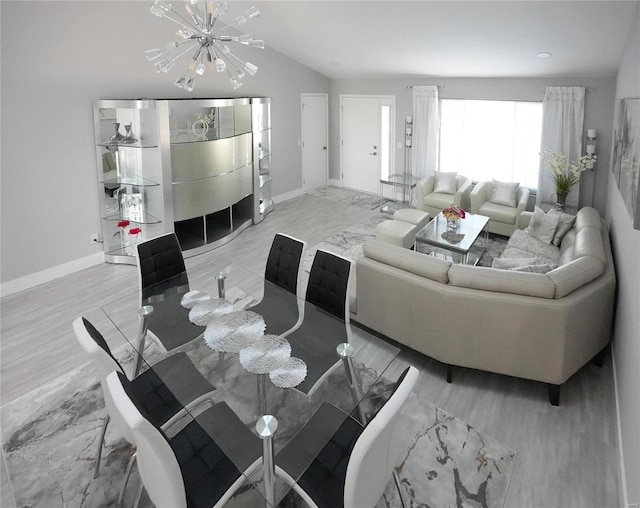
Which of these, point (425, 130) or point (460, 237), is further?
point (425, 130)

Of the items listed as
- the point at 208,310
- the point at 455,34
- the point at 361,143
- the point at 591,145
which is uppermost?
the point at 455,34

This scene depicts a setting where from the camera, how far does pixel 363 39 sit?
6488mm

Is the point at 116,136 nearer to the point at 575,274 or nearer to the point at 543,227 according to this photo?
the point at 575,274

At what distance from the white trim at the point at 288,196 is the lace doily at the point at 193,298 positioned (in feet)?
18.3

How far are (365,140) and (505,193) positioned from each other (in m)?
3.34

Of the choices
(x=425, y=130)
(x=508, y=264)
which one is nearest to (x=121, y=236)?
(x=508, y=264)

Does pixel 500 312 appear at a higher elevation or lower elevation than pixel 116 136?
lower

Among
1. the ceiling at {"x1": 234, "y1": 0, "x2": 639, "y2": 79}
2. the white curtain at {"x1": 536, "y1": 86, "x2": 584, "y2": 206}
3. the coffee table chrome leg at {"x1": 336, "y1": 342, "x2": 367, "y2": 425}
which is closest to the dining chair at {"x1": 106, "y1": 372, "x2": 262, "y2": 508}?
the coffee table chrome leg at {"x1": 336, "y1": 342, "x2": 367, "y2": 425}

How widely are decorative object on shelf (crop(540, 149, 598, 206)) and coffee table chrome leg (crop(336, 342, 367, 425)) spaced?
525 centimetres

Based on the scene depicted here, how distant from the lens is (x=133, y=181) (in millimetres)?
6008

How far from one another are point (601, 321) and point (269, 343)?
8.59ft

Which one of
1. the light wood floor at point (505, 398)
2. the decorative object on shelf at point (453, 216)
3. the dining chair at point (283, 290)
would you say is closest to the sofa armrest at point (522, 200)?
the decorative object on shelf at point (453, 216)

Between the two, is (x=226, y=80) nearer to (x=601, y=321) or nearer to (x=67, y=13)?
(x=67, y=13)

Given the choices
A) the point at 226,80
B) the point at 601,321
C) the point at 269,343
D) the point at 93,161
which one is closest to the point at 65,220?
the point at 93,161
